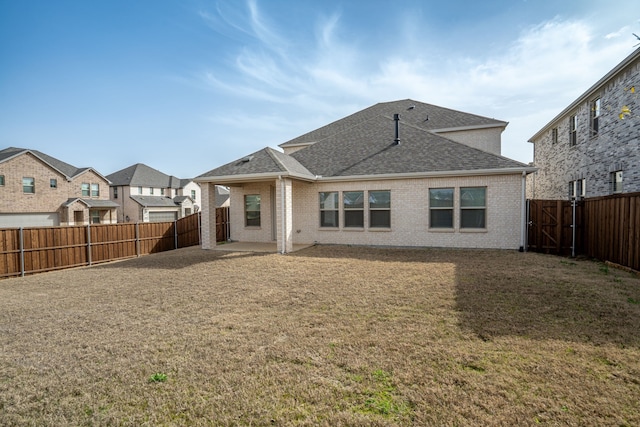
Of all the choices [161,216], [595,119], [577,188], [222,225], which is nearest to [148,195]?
[161,216]

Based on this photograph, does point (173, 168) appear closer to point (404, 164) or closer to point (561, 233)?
point (404, 164)

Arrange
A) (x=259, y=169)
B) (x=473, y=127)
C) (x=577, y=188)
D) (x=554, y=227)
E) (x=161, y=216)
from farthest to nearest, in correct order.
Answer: (x=161, y=216)
(x=473, y=127)
(x=577, y=188)
(x=259, y=169)
(x=554, y=227)

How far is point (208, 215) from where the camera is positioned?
13938 millimetres

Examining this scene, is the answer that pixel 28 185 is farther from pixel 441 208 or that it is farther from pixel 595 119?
pixel 595 119

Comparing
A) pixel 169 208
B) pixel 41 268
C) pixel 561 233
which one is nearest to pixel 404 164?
pixel 561 233

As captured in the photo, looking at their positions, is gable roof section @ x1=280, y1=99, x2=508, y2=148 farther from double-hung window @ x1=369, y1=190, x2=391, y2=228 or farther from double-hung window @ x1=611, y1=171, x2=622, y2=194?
double-hung window @ x1=369, y1=190, x2=391, y2=228

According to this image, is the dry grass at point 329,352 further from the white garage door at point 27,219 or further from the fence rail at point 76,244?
the white garage door at point 27,219

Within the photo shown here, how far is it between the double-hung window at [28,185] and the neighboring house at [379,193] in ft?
91.9

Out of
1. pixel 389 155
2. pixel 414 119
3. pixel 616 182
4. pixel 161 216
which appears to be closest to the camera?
pixel 616 182

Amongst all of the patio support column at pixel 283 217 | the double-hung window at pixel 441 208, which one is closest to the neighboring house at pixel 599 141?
the double-hung window at pixel 441 208

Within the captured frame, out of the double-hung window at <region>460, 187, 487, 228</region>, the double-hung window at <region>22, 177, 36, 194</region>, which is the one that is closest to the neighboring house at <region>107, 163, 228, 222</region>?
the double-hung window at <region>22, 177, 36, 194</region>

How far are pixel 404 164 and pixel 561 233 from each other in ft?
20.6

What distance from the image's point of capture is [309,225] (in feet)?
47.6

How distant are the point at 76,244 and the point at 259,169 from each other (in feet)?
24.4
